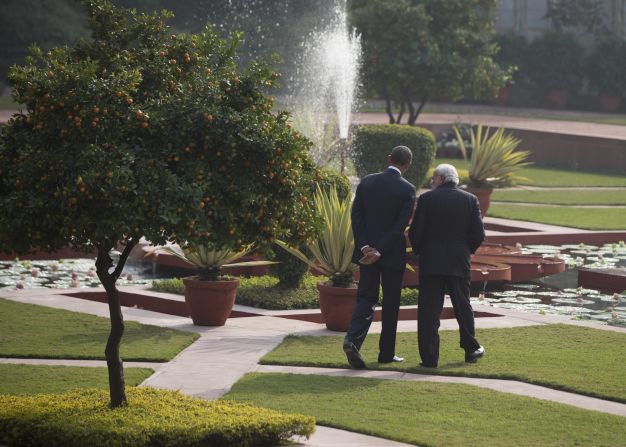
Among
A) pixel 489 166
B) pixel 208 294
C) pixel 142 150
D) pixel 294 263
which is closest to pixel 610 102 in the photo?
pixel 489 166

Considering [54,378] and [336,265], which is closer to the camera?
[54,378]

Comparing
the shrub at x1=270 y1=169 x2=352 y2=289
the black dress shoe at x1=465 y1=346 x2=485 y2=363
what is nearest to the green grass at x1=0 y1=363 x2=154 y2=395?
the black dress shoe at x1=465 y1=346 x2=485 y2=363

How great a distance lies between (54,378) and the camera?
896 centimetres

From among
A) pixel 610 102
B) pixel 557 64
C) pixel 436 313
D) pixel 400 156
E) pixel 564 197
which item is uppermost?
pixel 557 64

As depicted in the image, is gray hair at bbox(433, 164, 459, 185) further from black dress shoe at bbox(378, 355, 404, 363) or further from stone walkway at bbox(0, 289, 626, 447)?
stone walkway at bbox(0, 289, 626, 447)

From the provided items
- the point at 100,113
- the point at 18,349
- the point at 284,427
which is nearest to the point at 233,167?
the point at 100,113

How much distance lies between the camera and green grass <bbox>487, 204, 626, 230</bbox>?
19688 millimetres

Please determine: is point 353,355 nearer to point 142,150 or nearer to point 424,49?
point 142,150

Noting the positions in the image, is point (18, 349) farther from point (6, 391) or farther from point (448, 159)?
point (448, 159)

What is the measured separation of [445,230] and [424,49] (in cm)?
2142

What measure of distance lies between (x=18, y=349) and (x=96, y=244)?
334cm

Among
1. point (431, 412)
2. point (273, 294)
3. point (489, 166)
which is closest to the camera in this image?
point (431, 412)

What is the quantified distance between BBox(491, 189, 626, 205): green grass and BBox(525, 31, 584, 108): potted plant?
21040mm

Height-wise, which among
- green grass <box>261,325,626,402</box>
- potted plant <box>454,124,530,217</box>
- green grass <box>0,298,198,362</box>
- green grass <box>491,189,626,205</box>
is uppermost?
potted plant <box>454,124,530,217</box>
